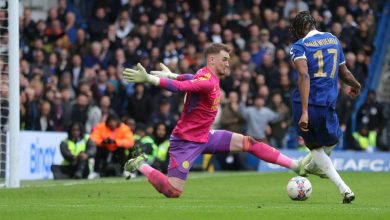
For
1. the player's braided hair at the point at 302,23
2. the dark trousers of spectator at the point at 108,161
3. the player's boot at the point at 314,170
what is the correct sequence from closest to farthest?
the player's braided hair at the point at 302,23 < the player's boot at the point at 314,170 < the dark trousers of spectator at the point at 108,161

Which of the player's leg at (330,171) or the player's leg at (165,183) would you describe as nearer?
the player's leg at (330,171)

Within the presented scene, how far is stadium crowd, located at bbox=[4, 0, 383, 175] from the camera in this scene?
24.9 meters

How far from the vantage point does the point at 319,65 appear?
492 inches

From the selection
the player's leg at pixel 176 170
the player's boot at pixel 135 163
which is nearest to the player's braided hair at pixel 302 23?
the player's leg at pixel 176 170

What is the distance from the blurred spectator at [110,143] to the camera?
900 inches

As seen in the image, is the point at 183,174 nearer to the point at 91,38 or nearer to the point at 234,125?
the point at 234,125

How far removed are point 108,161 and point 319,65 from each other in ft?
36.3

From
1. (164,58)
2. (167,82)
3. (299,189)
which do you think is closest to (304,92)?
(299,189)

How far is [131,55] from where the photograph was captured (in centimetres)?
2698

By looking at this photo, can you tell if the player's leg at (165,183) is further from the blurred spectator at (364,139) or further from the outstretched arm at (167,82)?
the blurred spectator at (364,139)

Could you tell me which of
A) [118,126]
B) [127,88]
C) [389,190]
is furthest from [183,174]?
[127,88]

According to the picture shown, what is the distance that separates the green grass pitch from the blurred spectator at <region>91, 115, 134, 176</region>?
4653 millimetres

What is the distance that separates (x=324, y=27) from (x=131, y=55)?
16.3ft

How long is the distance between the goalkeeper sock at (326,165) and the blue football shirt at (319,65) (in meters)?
0.57
